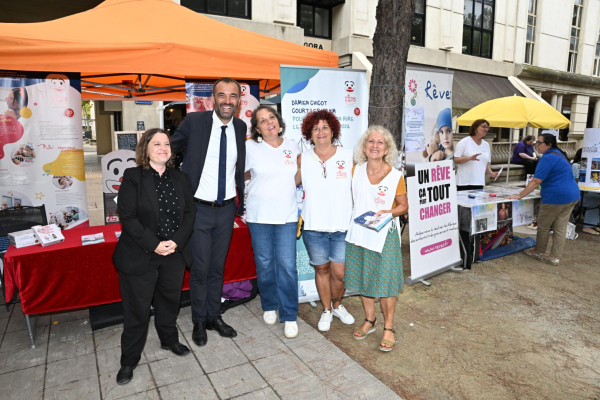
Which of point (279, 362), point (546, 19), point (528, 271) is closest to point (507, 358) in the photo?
point (279, 362)

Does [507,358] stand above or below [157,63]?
below

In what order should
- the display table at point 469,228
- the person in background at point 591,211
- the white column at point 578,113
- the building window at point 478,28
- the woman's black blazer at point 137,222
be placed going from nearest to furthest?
1. the woman's black blazer at point 137,222
2. the display table at point 469,228
3. the person in background at point 591,211
4. the building window at point 478,28
5. the white column at point 578,113

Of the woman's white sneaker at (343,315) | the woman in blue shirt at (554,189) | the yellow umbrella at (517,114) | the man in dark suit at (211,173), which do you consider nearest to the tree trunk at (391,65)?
the man in dark suit at (211,173)

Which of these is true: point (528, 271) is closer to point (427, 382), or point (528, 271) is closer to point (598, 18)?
point (427, 382)

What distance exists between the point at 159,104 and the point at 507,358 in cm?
1260

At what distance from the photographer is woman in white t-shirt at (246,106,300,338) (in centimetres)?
319

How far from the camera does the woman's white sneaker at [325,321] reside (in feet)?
11.5

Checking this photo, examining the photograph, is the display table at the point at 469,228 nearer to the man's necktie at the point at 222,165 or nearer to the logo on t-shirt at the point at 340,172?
the logo on t-shirt at the point at 340,172

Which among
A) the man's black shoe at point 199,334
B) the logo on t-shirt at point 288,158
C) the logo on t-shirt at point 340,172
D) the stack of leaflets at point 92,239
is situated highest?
the logo on t-shirt at point 288,158

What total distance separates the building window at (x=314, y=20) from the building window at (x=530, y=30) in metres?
10.1

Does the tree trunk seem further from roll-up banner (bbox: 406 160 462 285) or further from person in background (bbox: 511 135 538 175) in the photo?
person in background (bbox: 511 135 538 175)

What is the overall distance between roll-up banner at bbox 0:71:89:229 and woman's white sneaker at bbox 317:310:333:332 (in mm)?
3019

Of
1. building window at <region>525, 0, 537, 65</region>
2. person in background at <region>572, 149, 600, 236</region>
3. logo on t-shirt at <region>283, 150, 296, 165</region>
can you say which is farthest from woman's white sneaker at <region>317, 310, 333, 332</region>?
building window at <region>525, 0, 537, 65</region>

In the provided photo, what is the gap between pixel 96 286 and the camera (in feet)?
11.1
